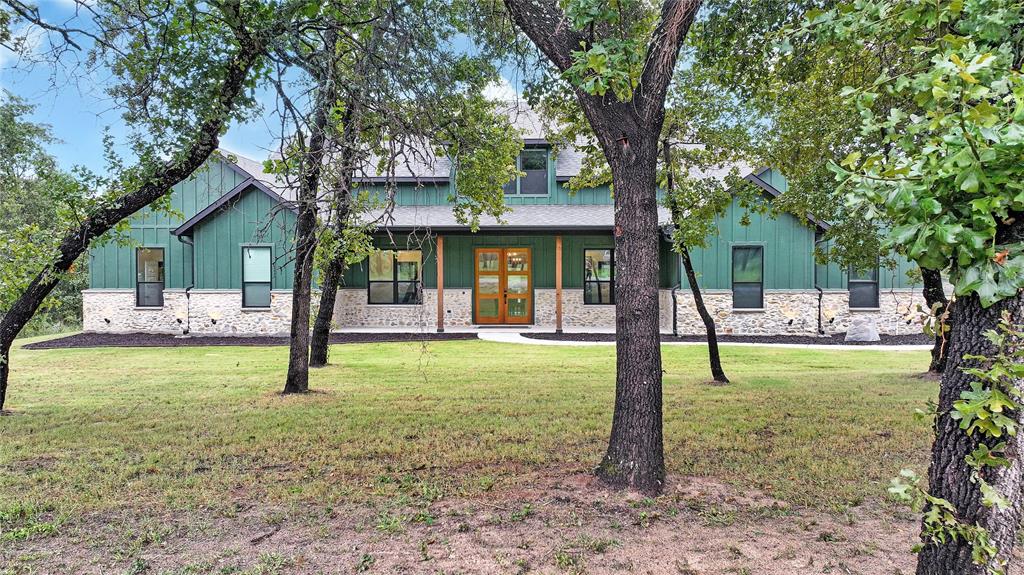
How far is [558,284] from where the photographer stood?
14727 millimetres

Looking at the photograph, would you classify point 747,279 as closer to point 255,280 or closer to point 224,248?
point 255,280

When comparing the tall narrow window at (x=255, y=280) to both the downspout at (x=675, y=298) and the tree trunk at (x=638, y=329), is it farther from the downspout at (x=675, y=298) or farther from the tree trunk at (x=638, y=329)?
the tree trunk at (x=638, y=329)

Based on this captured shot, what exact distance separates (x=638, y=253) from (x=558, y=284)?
1103 cm

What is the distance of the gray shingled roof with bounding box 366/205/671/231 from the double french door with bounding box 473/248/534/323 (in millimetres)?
1286

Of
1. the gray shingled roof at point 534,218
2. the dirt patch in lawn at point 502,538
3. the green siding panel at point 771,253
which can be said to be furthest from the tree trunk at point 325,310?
the green siding panel at point 771,253

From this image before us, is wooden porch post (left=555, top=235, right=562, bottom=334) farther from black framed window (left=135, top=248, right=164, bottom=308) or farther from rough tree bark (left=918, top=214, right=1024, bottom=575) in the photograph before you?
rough tree bark (left=918, top=214, right=1024, bottom=575)

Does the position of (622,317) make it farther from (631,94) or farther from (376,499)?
(376,499)

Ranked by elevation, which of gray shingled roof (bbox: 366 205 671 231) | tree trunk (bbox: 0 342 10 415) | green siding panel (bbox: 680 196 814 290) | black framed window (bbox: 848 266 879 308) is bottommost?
tree trunk (bbox: 0 342 10 415)

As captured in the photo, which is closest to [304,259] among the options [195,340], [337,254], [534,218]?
[337,254]

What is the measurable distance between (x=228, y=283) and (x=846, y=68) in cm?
1505

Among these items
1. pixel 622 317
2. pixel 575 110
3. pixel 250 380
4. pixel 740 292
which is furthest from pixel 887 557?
pixel 740 292

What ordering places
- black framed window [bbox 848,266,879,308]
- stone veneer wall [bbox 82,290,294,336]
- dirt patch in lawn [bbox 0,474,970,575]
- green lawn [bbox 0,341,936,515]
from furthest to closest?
stone veneer wall [bbox 82,290,294,336], black framed window [bbox 848,266,879,308], green lawn [bbox 0,341,936,515], dirt patch in lawn [bbox 0,474,970,575]

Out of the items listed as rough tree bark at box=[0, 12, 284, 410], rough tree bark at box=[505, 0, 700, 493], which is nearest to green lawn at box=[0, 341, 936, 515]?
rough tree bark at box=[505, 0, 700, 493]

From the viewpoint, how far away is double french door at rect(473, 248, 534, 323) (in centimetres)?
1577
